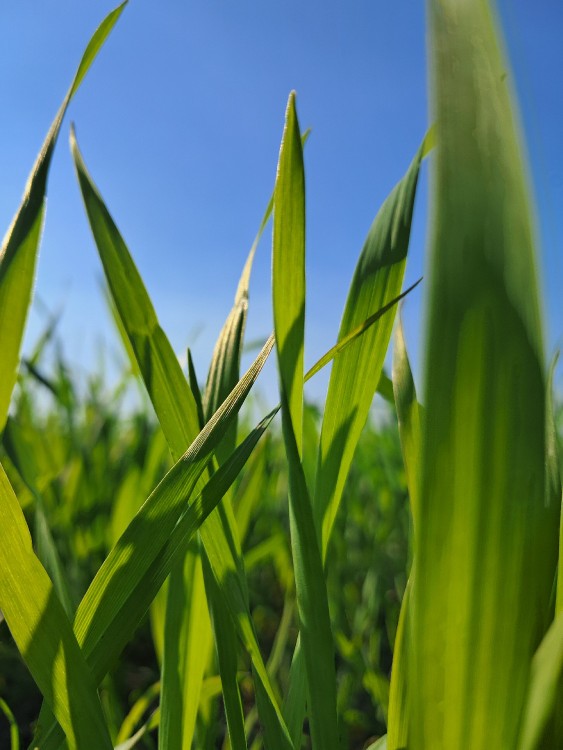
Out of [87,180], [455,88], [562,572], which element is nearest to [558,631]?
[562,572]

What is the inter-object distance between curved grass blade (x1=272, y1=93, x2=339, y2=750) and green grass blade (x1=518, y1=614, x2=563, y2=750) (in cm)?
8

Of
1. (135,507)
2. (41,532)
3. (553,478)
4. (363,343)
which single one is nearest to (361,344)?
(363,343)

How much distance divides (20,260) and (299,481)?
0.18 metres

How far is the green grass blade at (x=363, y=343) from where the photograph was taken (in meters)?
0.29

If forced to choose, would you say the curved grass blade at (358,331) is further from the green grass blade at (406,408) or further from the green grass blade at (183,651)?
the green grass blade at (183,651)

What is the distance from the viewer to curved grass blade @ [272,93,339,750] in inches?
10.3

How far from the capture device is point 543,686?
0.63 feet

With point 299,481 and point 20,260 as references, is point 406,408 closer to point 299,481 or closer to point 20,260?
point 299,481

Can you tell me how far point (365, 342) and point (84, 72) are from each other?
200 millimetres

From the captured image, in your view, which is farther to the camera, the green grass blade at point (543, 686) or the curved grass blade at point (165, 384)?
the curved grass blade at point (165, 384)

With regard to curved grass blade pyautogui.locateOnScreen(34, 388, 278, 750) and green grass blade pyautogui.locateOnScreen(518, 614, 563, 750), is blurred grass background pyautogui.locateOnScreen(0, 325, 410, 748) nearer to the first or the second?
curved grass blade pyautogui.locateOnScreen(34, 388, 278, 750)

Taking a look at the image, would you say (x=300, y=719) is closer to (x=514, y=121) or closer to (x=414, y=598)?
(x=414, y=598)

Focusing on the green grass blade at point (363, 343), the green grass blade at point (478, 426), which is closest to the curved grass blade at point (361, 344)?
the green grass blade at point (363, 343)

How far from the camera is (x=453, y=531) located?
190 millimetres
